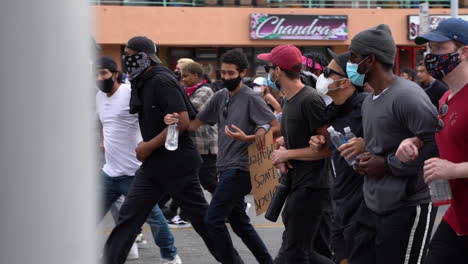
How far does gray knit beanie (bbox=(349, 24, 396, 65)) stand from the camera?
179 inches

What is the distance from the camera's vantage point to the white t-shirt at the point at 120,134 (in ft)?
23.8

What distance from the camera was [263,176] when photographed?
20.9 feet

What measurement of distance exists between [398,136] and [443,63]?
0.48m

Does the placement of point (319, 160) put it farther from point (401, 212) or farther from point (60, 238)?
point (60, 238)

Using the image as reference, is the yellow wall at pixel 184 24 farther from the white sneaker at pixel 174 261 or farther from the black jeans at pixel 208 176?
the white sneaker at pixel 174 261

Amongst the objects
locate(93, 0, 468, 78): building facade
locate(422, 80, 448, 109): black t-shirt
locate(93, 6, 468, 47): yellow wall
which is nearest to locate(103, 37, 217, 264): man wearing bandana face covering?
locate(422, 80, 448, 109): black t-shirt

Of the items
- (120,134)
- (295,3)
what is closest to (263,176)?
(120,134)

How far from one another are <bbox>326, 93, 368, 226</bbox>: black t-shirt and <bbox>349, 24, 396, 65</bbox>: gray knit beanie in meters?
0.55

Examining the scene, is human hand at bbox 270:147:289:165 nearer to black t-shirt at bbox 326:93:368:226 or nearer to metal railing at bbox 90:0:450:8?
black t-shirt at bbox 326:93:368:226

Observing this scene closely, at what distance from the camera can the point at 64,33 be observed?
3.76 feet

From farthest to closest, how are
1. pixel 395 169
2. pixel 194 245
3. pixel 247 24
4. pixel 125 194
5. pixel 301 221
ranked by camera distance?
pixel 247 24 → pixel 194 245 → pixel 125 194 → pixel 301 221 → pixel 395 169

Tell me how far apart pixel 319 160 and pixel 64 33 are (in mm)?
4337

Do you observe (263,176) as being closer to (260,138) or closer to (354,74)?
(260,138)

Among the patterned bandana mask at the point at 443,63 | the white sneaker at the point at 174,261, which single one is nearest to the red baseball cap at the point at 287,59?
the patterned bandana mask at the point at 443,63
